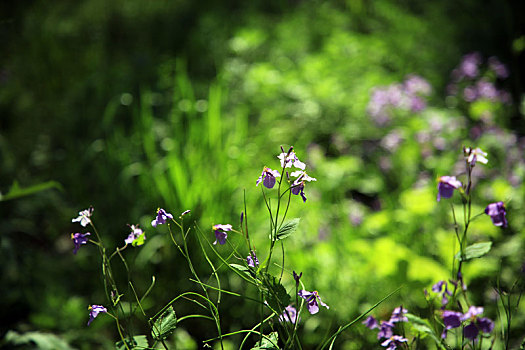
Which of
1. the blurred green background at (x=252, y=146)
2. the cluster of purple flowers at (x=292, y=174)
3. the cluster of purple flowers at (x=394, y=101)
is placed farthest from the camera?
the cluster of purple flowers at (x=394, y=101)

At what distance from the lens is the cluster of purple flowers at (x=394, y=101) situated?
2.62 meters

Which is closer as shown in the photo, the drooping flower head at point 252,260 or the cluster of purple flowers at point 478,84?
the drooping flower head at point 252,260

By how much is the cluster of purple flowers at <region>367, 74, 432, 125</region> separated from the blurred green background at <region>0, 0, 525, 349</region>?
5 centimetres

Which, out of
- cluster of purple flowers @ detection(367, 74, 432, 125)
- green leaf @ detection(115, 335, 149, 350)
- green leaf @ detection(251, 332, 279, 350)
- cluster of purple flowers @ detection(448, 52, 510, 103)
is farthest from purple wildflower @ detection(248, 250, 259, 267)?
cluster of purple flowers @ detection(448, 52, 510, 103)

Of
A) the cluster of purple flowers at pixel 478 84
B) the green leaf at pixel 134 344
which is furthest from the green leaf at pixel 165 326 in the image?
the cluster of purple flowers at pixel 478 84

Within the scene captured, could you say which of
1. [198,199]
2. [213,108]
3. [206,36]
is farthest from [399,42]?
[198,199]

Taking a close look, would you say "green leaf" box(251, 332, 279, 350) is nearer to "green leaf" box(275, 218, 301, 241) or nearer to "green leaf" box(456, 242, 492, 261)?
"green leaf" box(275, 218, 301, 241)

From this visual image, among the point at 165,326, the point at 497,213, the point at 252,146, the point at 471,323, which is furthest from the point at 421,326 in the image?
the point at 252,146

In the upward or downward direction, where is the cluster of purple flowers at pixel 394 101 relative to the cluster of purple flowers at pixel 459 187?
upward

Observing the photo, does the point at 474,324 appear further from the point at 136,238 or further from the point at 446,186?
the point at 136,238

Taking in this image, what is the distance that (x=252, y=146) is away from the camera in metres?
2.60

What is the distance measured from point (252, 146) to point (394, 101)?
86 cm

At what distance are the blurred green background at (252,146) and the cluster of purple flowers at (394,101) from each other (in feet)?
0.16

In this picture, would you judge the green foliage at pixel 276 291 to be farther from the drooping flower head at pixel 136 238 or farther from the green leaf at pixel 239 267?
the drooping flower head at pixel 136 238
